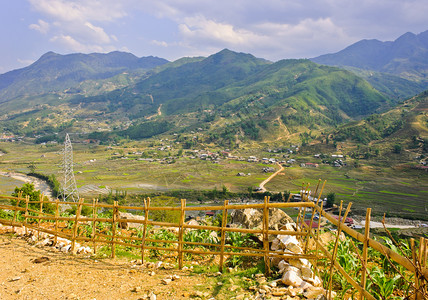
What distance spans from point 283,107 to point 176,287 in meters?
131

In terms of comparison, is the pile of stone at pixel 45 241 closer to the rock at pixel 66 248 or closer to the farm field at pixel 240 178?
the rock at pixel 66 248

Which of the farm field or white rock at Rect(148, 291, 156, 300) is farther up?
white rock at Rect(148, 291, 156, 300)

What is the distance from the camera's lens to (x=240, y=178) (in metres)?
66.8

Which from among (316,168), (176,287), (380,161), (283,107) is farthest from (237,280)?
(283,107)

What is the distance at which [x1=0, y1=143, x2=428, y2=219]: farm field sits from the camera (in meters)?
50.0

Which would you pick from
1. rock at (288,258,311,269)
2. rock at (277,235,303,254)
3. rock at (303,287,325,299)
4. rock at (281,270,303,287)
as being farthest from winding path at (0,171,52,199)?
rock at (303,287,325,299)

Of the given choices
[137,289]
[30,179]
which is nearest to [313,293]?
[137,289]

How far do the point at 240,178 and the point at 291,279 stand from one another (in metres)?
62.0

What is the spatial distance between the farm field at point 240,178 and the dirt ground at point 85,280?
45946mm

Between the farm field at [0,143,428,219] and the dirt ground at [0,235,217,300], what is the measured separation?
45.9m

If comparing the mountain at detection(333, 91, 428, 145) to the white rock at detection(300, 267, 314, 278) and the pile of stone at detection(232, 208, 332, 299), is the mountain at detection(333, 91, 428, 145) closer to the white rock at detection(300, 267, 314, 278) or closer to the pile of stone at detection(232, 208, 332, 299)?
the pile of stone at detection(232, 208, 332, 299)

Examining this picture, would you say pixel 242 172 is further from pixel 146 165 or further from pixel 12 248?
pixel 12 248

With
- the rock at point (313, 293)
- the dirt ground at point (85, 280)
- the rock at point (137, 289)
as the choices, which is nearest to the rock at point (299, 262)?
the rock at point (313, 293)

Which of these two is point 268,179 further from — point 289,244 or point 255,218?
point 289,244
